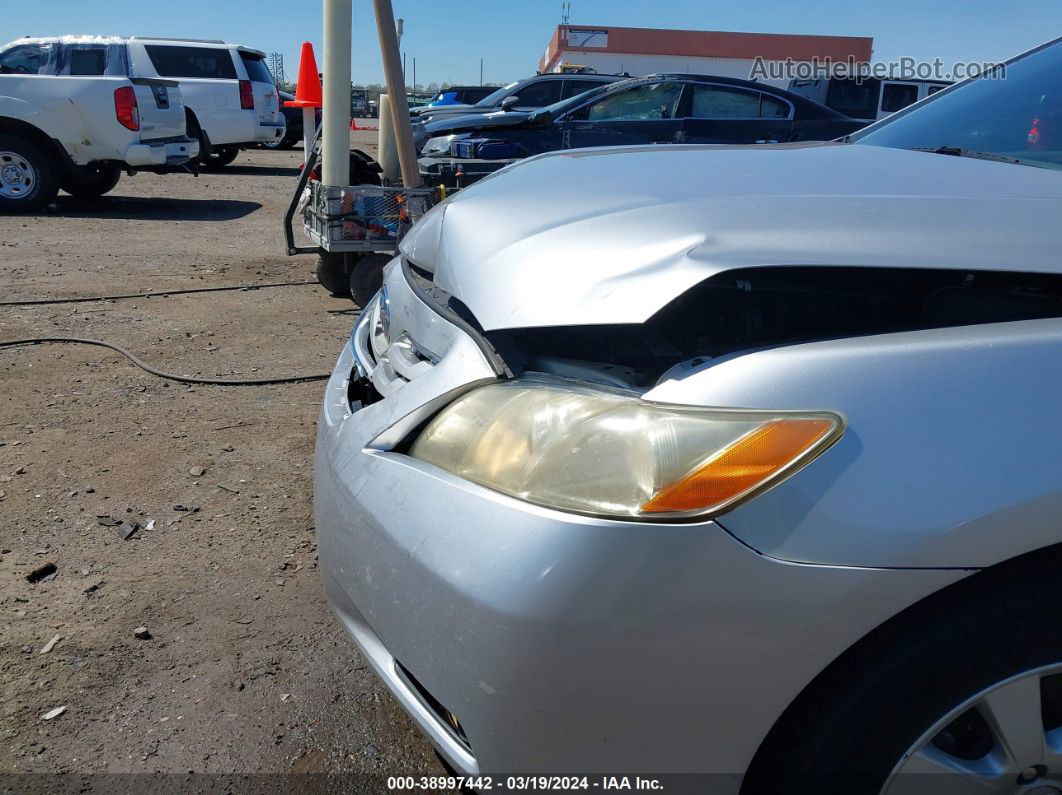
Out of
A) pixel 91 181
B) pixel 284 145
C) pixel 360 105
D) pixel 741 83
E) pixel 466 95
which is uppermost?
pixel 360 105

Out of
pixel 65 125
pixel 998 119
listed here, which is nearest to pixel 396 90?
pixel 998 119

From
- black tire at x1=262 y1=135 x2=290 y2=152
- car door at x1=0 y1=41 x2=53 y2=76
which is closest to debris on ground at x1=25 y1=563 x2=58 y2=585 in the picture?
car door at x1=0 y1=41 x2=53 y2=76

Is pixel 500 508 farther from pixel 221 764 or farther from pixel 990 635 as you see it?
pixel 221 764

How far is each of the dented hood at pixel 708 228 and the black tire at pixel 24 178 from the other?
9741 millimetres

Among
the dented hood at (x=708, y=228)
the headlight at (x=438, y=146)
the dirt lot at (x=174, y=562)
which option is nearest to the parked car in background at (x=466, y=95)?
the headlight at (x=438, y=146)

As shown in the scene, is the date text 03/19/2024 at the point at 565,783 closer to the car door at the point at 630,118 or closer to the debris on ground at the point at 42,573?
the debris on ground at the point at 42,573

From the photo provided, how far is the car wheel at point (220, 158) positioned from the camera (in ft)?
51.6

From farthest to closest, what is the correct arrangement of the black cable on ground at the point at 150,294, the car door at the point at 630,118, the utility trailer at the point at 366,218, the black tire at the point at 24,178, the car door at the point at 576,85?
the car door at the point at 576,85 < the black tire at the point at 24,178 < the car door at the point at 630,118 < the black cable on ground at the point at 150,294 < the utility trailer at the point at 366,218

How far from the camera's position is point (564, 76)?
14656 millimetres

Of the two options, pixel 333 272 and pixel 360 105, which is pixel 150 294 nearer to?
pixel 333 272

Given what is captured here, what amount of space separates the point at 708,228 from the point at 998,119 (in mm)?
1554

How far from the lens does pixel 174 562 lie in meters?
2.83

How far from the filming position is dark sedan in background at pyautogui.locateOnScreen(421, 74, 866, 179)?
31.7 ft

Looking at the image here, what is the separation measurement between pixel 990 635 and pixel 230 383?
386cm
